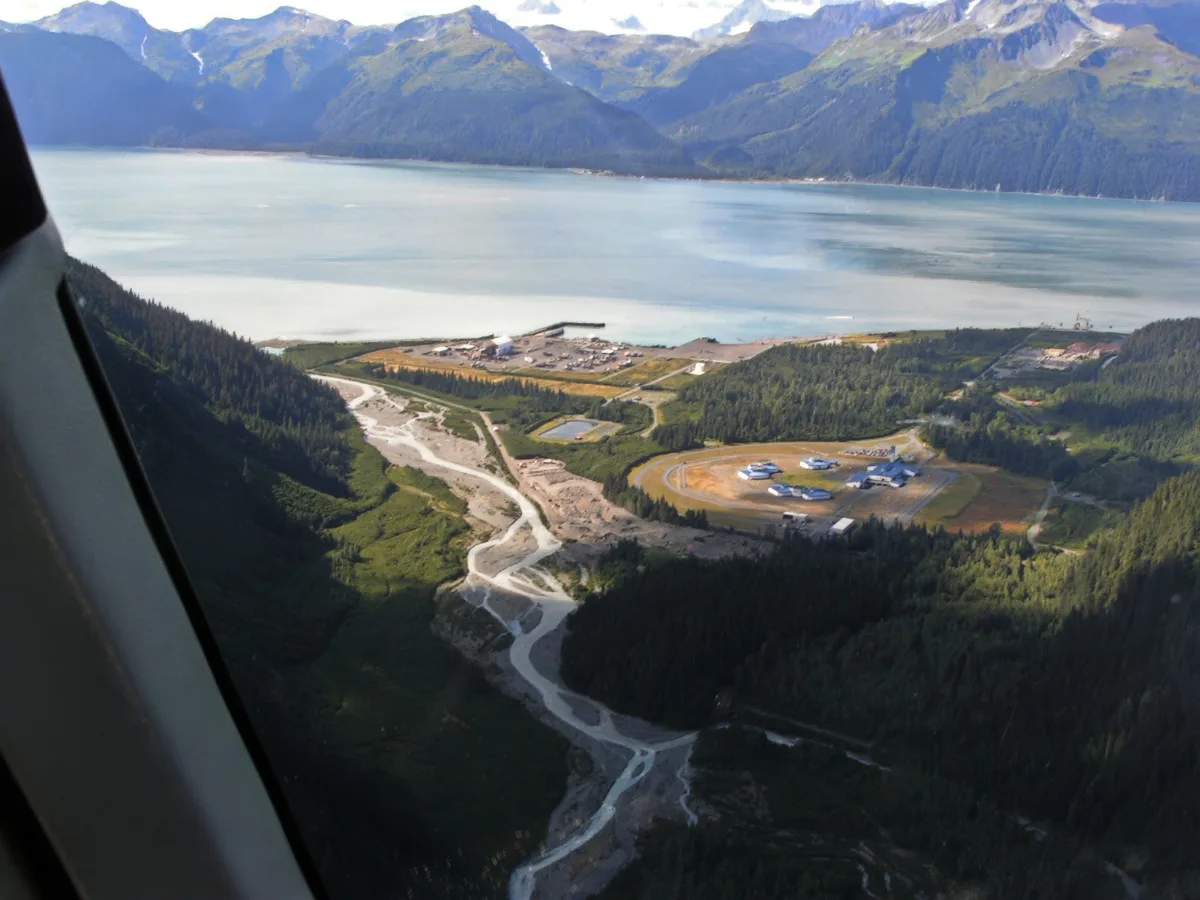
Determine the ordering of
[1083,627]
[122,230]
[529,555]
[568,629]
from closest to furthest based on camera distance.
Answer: [1083,627]
[568,629]
[529,555]
[122,230]

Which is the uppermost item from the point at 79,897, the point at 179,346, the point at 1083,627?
the point at 79,897

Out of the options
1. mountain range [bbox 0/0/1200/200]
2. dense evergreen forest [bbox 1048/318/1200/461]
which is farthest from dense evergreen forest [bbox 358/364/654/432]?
mountain range [bbox 0/0/1200/200]

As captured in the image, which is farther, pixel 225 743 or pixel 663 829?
pixel 663 829

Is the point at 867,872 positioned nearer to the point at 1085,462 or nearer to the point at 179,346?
the point at 1085,462

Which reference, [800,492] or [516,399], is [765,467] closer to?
[800,492]

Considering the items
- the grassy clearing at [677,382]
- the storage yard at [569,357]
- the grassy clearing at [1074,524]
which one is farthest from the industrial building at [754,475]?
the storage yard at [569,357]

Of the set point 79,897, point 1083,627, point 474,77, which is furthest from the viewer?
point 474,77

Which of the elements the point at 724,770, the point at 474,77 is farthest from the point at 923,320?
the point at 474,77

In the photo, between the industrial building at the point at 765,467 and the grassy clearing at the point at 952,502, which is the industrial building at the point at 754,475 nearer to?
the industrial building at the point at 765,467
